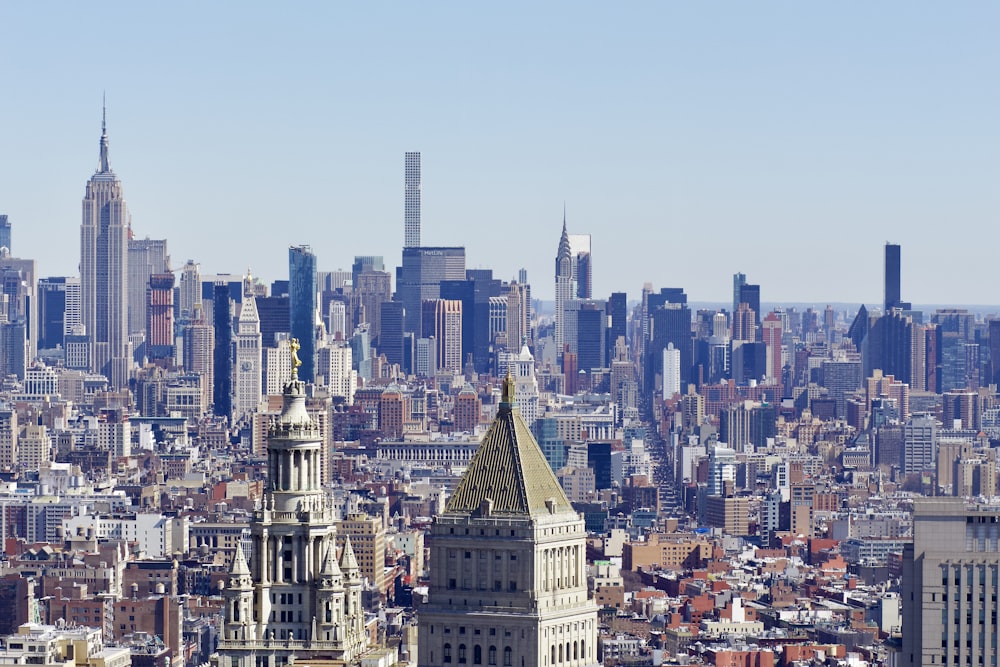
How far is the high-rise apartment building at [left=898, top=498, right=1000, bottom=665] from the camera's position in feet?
204

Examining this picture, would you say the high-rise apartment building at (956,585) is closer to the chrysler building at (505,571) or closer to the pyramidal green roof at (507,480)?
the chrysler building at (505,571)

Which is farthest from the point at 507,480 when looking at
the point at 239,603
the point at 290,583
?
the point at 239,603

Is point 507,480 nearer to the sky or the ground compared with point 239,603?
nearer to the sky

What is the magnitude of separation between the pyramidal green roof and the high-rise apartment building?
23.0ft

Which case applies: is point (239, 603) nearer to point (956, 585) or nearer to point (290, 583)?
point (290, 583)

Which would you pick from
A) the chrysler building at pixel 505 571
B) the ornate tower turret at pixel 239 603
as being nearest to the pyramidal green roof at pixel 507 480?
the chrysler building at pixel 505 571

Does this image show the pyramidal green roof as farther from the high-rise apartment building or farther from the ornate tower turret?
the high-rise apartment building

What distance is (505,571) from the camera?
59562mm

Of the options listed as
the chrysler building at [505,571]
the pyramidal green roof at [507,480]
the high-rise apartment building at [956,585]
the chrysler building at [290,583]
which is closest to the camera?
the chrysler building at [290,583]

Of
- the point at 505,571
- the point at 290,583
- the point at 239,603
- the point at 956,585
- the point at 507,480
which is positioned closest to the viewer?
the point at 239,603

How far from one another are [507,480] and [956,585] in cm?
881

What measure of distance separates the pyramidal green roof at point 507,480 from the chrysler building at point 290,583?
271 cm

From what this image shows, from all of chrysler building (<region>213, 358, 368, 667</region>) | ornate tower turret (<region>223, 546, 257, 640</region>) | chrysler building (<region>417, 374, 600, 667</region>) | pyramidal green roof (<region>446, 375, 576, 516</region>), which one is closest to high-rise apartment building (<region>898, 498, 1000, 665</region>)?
chrysler building (<region>417, 374, 600, 667</region>)

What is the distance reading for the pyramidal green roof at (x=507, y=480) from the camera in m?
59.9
